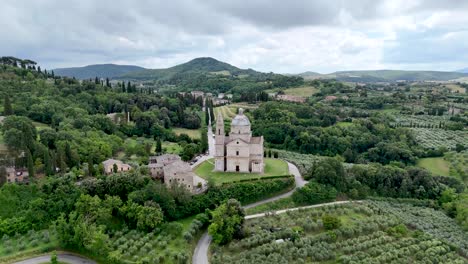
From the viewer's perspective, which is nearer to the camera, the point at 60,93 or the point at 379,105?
the point at 60,93

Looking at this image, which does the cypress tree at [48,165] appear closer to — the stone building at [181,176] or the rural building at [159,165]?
the rural building at [159,165]

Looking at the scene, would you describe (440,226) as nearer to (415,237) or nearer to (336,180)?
(415,237)

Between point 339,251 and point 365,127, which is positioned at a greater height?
point 365,127

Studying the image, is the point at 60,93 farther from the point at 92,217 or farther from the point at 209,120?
the point at 92,217

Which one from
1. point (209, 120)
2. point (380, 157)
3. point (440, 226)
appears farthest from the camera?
point (209, 120)

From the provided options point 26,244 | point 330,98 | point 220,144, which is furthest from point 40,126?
point 330,98

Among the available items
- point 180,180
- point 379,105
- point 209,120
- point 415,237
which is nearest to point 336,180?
point 415,237

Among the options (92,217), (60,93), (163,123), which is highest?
(60,93)

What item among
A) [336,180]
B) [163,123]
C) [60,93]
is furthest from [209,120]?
[336,180]

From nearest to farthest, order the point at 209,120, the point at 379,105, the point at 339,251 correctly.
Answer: the point at 339,251
the point at 209,120
the point at 379,105
